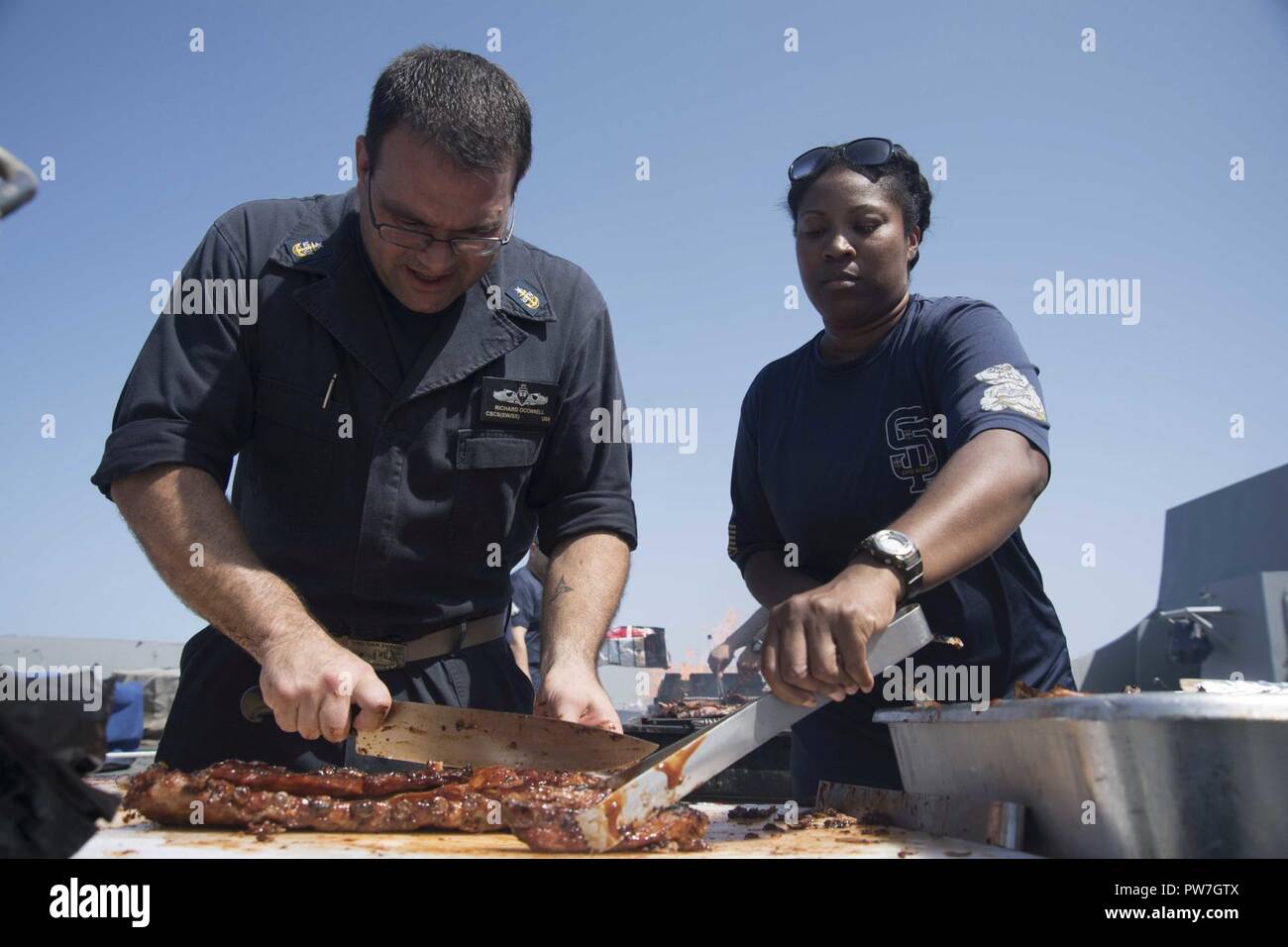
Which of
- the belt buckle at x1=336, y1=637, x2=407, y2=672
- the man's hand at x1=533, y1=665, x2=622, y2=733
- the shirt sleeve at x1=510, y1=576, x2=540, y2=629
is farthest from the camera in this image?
the shirt sleeve at x1=510, y1=576, x2=540, y2=629

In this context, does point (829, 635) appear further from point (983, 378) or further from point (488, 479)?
point (488, 479)

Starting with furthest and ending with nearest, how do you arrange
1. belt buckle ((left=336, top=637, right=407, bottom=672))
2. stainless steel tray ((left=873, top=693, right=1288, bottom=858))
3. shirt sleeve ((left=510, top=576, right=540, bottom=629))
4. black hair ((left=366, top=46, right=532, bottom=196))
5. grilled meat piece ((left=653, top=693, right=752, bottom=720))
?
shirt sleeve ((left=510, top=576, right=540, bottom=629)), grilled meat piece ((left=653, top=693, right=752, bottom=720)), belt buckle ((left=336, top=637, right=407, bottom=672)), black hair ((left=366, top=46, right=532, bottom=196)), stainless steel tray ((left=873, top=693, right=1288, bottom=858))

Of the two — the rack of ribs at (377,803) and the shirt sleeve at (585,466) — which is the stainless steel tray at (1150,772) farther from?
the shirt sleeve at (585,466)

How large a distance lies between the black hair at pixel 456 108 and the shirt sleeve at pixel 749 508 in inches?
54.5

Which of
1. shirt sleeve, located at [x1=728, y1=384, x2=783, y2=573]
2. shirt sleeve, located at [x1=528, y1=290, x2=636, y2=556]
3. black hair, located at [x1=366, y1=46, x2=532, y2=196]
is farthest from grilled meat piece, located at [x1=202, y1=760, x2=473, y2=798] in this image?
black hair, located at [x1=366, y1=46, x2=532, y2=196]

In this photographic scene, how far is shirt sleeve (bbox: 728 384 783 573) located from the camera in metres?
3.94

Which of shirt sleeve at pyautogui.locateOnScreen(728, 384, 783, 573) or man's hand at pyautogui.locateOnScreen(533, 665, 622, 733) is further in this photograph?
shirt sleeve at pyautogui.locateOnScreen(728, 384, 783, 573)

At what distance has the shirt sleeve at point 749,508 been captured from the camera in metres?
3.94

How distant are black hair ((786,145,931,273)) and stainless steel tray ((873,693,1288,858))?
7.66 feet

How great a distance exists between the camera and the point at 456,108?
119 inches

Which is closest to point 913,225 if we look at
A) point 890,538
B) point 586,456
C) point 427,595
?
point 586,456

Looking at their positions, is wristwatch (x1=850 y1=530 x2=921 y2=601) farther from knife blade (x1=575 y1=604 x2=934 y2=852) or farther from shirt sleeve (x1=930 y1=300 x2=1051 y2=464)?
shirt sleeve (x1=930 y1=300 x2=1051 y2=464)

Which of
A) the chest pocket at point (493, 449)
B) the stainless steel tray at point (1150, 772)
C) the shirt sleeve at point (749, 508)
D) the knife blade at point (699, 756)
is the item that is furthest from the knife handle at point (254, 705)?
the stainless steel tray at point (1150, 772)
